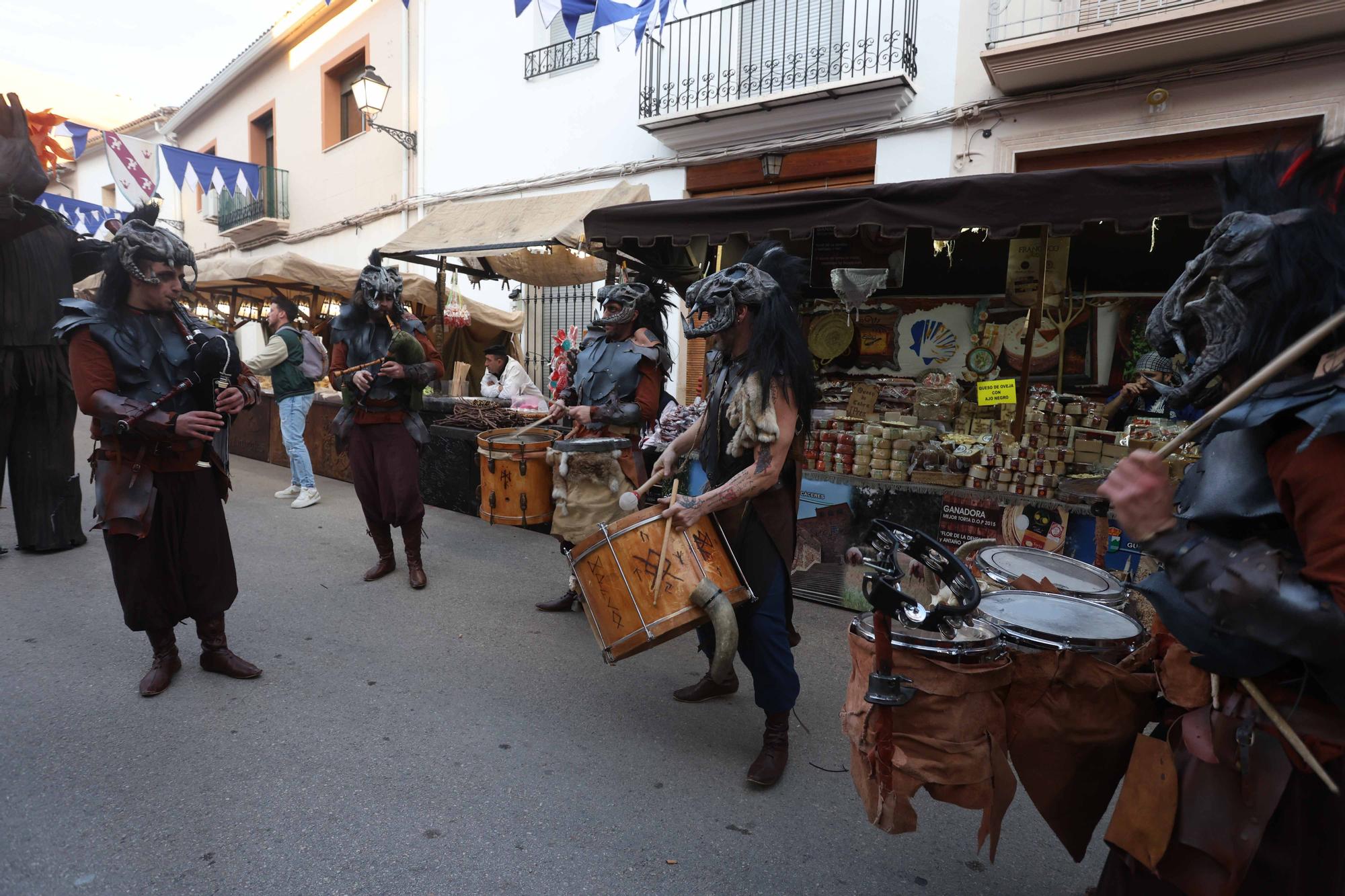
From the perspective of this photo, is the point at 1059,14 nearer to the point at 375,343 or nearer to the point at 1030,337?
the point at 1030,337

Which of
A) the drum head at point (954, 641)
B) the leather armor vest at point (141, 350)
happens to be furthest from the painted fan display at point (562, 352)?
the drum head at point (954, 641)

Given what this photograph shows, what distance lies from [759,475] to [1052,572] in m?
1.04

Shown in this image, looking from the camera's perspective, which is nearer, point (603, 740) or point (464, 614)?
point (603, 740)

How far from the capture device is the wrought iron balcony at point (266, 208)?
17.0 m

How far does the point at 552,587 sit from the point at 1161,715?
402cm

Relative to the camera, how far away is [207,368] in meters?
3.35

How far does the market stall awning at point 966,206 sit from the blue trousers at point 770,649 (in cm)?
268

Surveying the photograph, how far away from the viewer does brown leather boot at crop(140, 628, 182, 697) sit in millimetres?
3400

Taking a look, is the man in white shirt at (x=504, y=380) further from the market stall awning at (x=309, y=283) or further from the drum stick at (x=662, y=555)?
the drum stick at (x=662, y=555)

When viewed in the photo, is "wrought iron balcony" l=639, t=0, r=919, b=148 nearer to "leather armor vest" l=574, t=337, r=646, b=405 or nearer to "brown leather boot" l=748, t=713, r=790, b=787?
"leather armor vest" l=574, t=337, r=646, b=405

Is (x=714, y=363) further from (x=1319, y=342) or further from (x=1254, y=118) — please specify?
(x=1254, y=118)

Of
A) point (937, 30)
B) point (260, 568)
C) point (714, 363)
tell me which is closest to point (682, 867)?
point (714, 363)

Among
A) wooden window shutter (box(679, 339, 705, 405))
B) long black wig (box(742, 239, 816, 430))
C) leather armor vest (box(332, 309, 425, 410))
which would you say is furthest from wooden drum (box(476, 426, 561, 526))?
wooden window shutter (box(679, 339, 705, 405))

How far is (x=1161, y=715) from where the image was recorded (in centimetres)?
180
